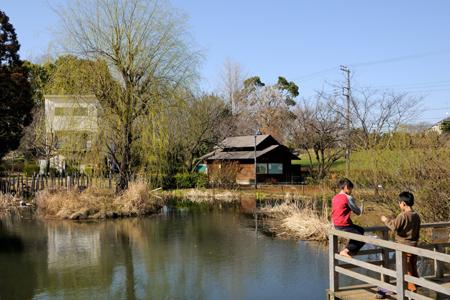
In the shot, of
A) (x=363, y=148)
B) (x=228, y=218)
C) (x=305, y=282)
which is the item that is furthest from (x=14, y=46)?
(x=305, y=282)

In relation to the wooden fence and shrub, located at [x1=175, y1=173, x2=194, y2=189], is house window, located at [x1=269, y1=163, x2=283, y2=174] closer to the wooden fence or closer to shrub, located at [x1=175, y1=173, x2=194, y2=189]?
shrub, located at [x1=175, y1=173, x2=194, y2=189]

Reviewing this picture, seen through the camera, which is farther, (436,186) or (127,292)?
(436,186)

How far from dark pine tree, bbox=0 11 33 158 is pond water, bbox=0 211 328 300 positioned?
11134mm

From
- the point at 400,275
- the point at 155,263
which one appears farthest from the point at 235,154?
the point at 400,275

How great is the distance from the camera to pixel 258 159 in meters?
38.7

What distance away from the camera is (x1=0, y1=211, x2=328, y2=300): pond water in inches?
381

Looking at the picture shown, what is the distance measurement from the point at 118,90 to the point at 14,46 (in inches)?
392

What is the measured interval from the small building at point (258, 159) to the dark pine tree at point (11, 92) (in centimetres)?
1476

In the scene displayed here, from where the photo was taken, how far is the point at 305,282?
32.8ft

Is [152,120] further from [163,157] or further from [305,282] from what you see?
[305,282]

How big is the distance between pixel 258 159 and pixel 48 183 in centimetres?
1786

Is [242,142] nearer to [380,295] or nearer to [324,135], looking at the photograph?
[324,135]

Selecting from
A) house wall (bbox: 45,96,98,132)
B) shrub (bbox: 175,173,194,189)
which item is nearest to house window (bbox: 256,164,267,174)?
shrub (bbox: 175,173,194,189)

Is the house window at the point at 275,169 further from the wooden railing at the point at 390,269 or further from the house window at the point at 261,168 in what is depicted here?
the wooden railing at the point at 390,269
